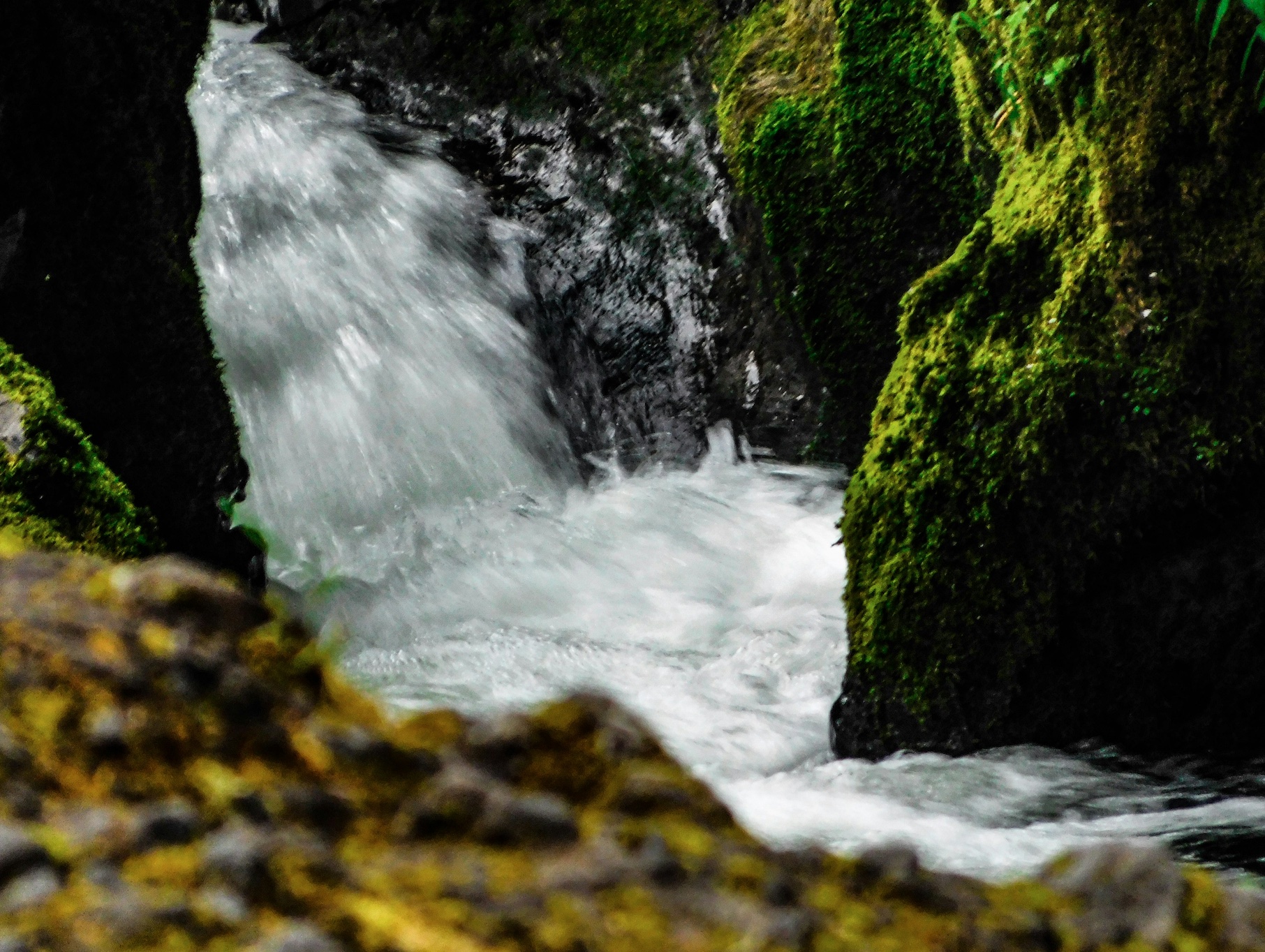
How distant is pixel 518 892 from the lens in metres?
0.83

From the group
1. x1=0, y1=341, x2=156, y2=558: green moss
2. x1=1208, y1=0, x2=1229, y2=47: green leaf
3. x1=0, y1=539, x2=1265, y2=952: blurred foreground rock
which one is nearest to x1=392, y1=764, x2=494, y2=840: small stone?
x1=0, y1=539, x2=1265, y2=952: blurred foreground rock

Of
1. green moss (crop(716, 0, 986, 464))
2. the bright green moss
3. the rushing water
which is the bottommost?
the rushing water

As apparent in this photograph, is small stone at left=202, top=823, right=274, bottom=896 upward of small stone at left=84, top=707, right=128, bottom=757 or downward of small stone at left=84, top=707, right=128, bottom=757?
downward

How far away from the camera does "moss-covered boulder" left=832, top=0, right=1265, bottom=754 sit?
3.46 metres

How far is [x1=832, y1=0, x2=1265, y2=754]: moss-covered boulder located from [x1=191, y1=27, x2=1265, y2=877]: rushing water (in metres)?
0.24

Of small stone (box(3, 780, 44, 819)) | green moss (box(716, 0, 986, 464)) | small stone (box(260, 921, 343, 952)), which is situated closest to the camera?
small stone (box(260, 921, 343, 952))

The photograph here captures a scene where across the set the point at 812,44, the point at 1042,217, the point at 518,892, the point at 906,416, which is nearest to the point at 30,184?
the point at 906,416

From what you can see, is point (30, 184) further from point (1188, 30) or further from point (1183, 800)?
point (1183, 800)

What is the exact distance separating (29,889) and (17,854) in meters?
0.03

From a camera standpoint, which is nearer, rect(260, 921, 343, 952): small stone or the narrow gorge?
rect(260, 921, 343, 952): small stone

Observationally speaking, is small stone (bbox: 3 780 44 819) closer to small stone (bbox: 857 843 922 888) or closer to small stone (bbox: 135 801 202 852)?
small stone (bbox: 135 801 202 852)

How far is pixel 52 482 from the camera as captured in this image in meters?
3.21

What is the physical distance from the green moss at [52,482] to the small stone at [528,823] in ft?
7.65

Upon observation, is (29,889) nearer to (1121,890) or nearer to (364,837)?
(364,837)
